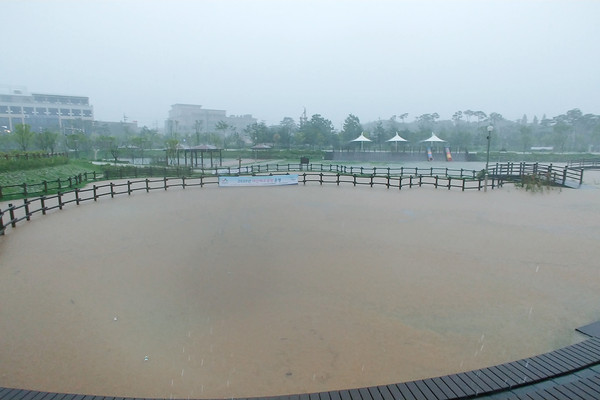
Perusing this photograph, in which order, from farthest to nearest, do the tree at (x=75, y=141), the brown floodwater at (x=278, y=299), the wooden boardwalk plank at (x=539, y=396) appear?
the tree at (x=75, y=141) → the brown floodwater at (x=278, y=299) → the wooden boardwalk plank at (x=539, y=396)

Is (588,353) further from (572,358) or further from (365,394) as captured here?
(365,394)

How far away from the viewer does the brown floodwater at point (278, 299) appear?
4605 millimetres

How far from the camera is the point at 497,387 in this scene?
389cm

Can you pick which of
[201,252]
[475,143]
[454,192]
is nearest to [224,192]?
[201,252]

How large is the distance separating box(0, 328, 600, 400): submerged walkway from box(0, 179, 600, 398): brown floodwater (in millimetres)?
434

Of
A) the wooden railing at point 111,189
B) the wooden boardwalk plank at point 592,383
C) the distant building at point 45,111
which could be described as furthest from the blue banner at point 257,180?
the distant building at point 45,111

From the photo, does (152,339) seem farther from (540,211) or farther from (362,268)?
(540,211)

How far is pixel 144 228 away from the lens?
11719 millimetres

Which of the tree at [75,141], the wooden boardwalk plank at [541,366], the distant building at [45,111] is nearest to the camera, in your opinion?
the wooden boardwalk plank at [541,366]

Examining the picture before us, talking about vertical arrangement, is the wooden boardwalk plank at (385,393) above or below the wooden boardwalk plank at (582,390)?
below

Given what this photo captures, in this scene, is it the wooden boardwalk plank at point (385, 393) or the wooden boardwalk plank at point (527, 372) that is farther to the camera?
the wooden boardwalk plank at point (527, 372)

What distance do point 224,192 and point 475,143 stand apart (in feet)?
216

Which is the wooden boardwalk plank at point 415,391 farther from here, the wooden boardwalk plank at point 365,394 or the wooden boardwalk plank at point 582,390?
the wooden boardwalk plank at point 582,390

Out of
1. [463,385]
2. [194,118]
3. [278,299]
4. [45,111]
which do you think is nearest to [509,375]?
[463,385]
